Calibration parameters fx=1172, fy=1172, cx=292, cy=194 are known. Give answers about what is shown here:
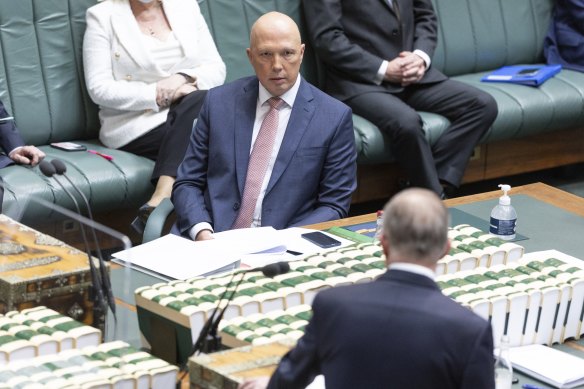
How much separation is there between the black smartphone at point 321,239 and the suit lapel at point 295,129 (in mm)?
456

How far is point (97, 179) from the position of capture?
471 centimetres

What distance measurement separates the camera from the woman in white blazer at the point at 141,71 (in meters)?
4.99

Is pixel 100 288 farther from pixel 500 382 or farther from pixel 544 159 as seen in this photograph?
pixel 544 159

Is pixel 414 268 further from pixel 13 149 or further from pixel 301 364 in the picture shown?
pixel 13 149

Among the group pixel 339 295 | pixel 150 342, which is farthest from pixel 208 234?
pixel 339 295

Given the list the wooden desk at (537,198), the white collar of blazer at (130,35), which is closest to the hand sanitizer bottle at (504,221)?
the wooden desk at (537,198)

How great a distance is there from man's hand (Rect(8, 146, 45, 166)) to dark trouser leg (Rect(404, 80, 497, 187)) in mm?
1878

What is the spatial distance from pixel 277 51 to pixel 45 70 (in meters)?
1.67

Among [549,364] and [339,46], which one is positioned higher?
[339,46]

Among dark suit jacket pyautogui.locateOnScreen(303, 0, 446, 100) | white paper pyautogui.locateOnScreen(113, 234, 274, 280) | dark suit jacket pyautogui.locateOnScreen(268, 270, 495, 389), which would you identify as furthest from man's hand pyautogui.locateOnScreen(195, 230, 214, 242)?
dark suit jacket pyautogui.locateOnScreen(303, 0, 446, 100)

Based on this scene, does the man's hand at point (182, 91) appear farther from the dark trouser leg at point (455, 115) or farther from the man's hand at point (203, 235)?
the man's hand at point (203, 235)

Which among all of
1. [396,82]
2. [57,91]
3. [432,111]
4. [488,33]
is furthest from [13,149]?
[488,33]

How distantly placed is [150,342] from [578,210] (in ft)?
5.82

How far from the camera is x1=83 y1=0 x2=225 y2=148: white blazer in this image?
4996mm
